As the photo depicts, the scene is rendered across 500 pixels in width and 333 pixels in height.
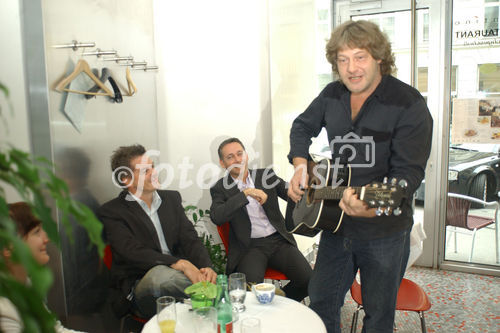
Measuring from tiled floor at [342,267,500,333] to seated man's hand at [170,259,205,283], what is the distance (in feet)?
3.82

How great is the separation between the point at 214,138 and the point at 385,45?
5.76 feet

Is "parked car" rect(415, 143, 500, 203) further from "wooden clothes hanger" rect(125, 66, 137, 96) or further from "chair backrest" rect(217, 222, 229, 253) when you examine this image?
"wooden clothes hanger" rect(125, 66, 137, 96)

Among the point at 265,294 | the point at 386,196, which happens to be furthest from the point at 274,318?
the point at 386,196

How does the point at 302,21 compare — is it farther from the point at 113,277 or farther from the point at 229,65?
the point at 113,277

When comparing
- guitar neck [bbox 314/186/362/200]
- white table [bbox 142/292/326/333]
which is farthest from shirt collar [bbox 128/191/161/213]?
guitar neck [bbox 314/186/362/200]

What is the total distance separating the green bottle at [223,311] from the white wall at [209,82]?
5.58 ft

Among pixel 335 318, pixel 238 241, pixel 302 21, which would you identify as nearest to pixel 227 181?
pixel 238 241

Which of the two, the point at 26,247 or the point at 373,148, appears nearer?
the point at 26,247

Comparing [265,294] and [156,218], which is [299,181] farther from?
[156,218]

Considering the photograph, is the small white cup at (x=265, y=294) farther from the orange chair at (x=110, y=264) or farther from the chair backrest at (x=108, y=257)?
the chair backrest at (x=108, y=257)

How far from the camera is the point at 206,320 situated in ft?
5.08

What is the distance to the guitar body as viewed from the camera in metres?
1.95

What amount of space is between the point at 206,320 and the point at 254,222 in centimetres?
135

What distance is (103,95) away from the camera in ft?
8.40
